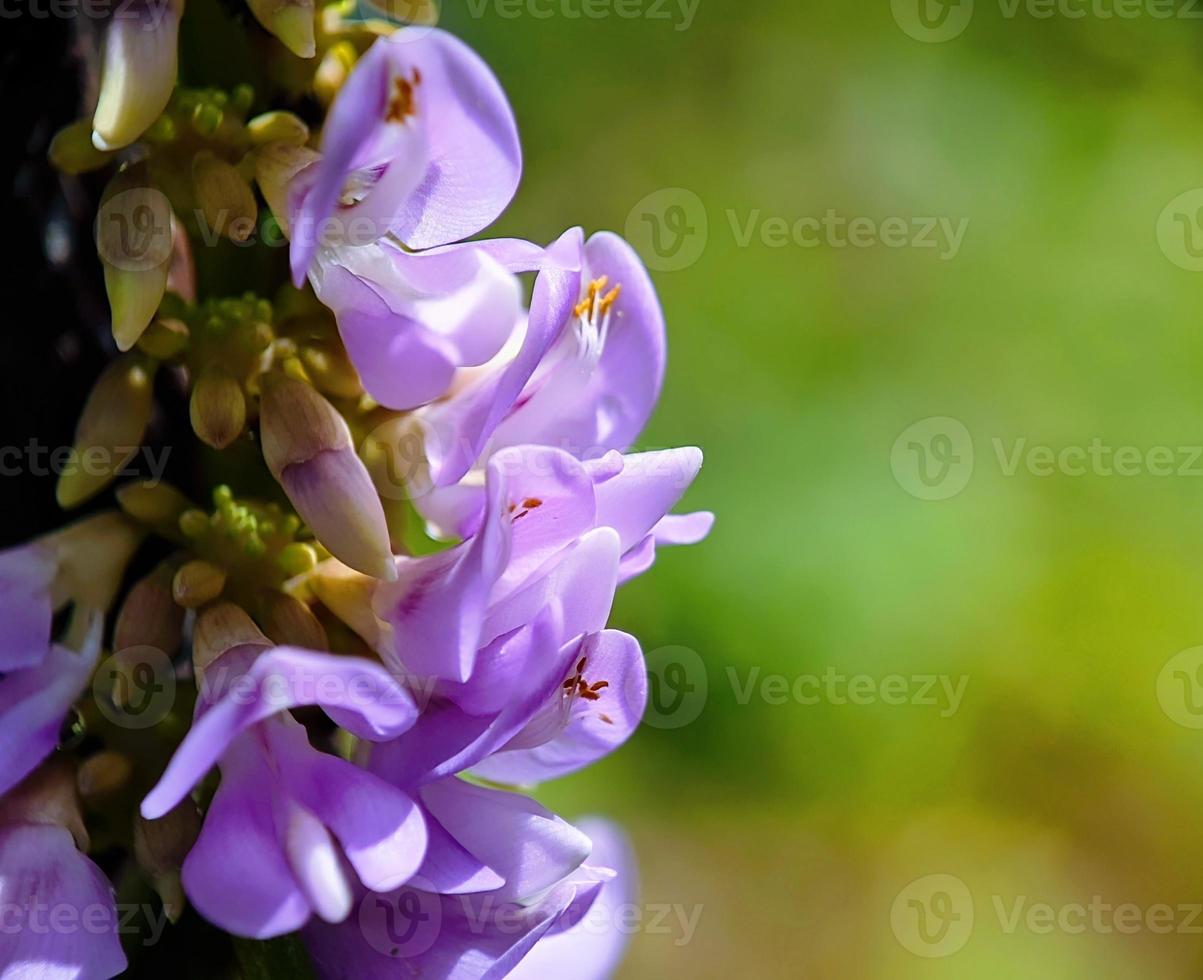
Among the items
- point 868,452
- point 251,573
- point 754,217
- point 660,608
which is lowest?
point 660,608

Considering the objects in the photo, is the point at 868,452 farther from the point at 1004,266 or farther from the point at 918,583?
the point at 1004,266

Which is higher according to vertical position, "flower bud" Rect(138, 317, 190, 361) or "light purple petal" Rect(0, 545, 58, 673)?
"flower bud" Rect(138, 317, 190, 361)

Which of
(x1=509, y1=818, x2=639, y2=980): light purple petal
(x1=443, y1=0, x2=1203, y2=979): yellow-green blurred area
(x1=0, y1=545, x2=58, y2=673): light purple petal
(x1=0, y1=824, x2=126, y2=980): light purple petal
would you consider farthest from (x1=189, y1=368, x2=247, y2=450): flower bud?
(x1=443, y1=0, x2=1203, y2=979): yellow-green blurred area

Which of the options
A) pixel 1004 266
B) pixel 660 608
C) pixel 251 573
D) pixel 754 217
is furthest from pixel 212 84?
pixel 1004 266

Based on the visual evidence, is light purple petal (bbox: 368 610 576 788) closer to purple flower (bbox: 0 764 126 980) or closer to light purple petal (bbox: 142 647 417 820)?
light purple petal (bbox: 142 647 417 820)

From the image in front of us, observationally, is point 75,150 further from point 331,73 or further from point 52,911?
point 52,911

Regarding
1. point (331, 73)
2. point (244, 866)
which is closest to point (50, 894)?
point (244, 866)
